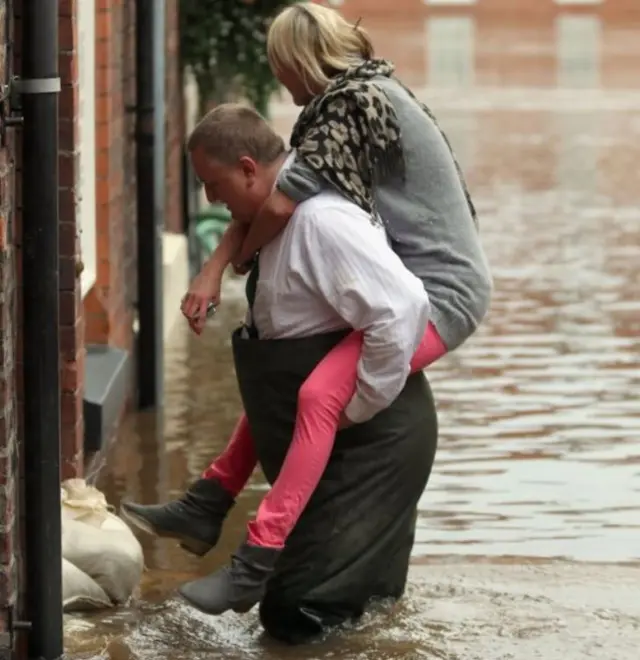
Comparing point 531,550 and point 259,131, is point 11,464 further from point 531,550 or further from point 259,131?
point 531,550

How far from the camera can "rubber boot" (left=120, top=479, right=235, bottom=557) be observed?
19.5 ft

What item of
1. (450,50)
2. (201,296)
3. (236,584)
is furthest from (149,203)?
(450,50)

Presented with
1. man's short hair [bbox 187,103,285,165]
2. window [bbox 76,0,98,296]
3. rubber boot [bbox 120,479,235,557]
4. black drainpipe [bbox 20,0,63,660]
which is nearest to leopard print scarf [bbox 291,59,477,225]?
man's short hair [bbox 187,103,285,165]

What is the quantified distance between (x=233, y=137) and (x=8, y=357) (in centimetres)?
80

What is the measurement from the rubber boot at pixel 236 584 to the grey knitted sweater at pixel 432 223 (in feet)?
2.57

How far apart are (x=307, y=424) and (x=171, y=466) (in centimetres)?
293

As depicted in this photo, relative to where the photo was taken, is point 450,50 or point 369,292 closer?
point 369,292

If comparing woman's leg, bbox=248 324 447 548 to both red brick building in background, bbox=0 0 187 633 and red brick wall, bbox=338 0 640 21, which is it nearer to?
red brick building in background, bbox=0 0 187 633

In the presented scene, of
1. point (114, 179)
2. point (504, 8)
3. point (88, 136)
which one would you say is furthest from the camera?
point (504, 8)

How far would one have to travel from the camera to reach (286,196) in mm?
5562

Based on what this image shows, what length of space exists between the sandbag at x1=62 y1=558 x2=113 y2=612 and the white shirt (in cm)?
101

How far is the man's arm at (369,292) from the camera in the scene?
5.46 meters

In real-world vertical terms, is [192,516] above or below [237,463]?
below

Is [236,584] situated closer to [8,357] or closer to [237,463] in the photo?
[237,463]
